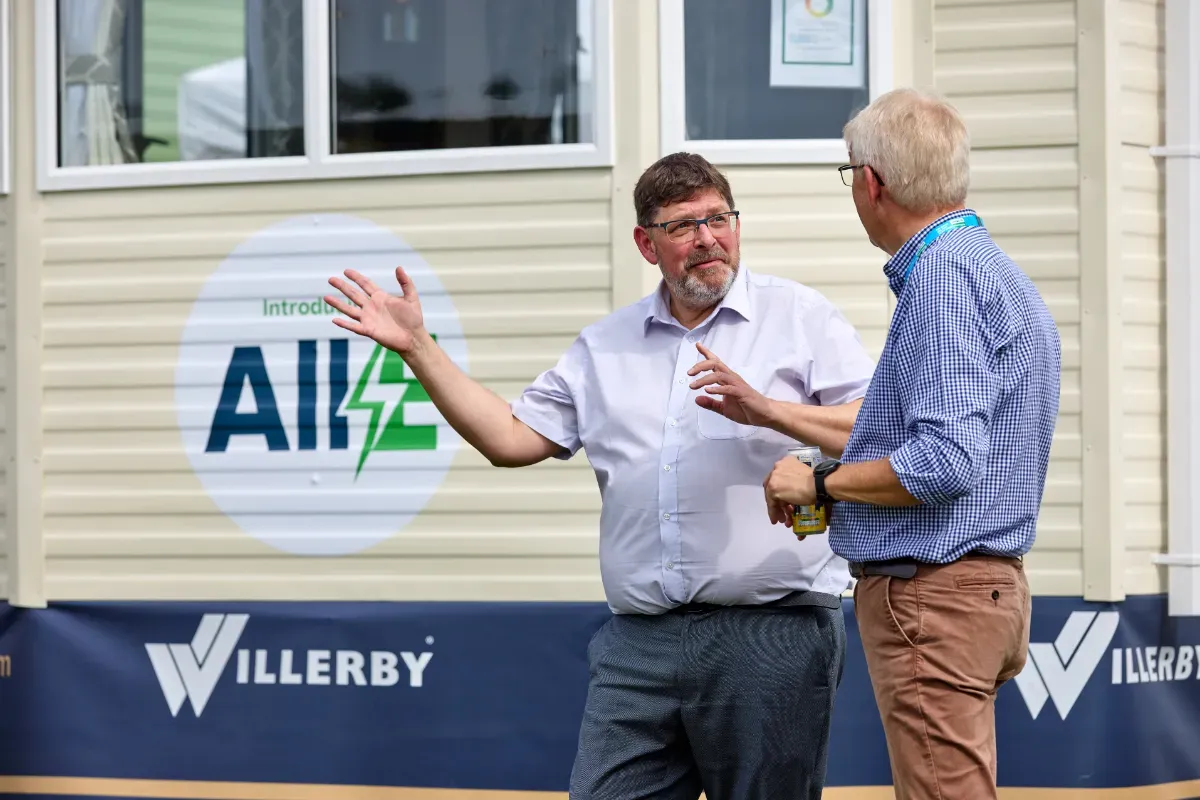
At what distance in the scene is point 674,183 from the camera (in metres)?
3.24

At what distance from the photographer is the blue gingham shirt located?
249 cm

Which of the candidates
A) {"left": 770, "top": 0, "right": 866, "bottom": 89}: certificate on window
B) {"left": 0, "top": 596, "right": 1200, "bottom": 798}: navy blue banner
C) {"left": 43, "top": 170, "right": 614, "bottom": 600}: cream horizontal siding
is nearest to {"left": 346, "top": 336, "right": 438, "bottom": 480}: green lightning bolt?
{"left": 43, "top": 170, "right": 614, "bottom": 600}: cream horizontal siding

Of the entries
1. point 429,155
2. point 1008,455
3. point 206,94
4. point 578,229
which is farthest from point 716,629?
point 206,94

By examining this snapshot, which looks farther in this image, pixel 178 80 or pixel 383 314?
pixel 178 80

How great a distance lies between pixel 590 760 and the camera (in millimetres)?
3180

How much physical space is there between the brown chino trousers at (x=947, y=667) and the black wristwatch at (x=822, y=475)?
20cm

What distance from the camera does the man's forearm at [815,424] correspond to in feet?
9.62

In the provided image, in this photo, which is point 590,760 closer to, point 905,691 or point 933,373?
point 905,691

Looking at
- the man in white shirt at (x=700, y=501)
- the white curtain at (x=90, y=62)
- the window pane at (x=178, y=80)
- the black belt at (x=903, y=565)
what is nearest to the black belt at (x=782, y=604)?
the man in white shirt at (x=700, y=501)

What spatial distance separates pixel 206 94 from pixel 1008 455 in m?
3.93

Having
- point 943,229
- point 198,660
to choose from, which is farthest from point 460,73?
point 943,229

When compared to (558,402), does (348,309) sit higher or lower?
higher

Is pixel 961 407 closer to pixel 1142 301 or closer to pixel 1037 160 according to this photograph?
pixel 1037 160

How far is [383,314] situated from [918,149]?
123cm
